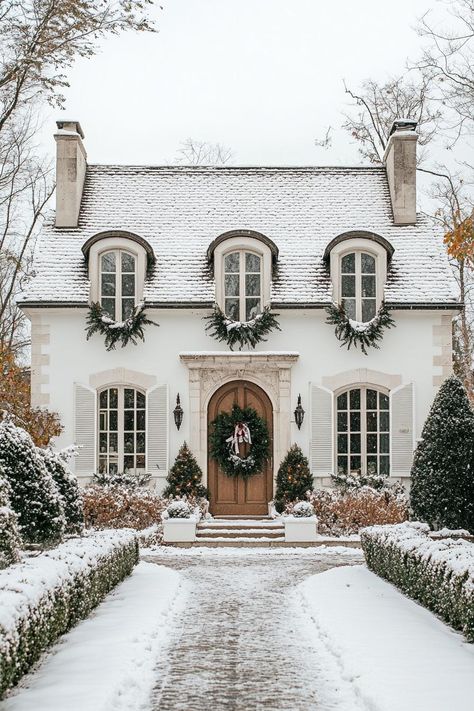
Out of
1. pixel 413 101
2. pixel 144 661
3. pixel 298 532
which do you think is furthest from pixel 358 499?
pixel 413 101

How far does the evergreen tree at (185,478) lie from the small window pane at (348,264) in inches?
188

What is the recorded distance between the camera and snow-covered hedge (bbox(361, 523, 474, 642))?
8.73 m

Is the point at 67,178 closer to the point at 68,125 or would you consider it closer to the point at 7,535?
the point at 68,125

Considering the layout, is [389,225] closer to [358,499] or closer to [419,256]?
[419,256]

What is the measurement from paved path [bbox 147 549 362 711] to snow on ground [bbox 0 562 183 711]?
16cm

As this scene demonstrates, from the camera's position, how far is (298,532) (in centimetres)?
1738

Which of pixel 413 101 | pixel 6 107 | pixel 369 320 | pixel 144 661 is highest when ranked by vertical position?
pixel 413 101

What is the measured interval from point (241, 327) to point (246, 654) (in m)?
11.4

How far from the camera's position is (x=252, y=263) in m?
19.9

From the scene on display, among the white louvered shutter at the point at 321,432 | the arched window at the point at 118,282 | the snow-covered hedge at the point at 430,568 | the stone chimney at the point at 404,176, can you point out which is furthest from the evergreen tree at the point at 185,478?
the stone chimney at the point at 404,176

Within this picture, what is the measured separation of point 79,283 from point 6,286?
53.2 feet

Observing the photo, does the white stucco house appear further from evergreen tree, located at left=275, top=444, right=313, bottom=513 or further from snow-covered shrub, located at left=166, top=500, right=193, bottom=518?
snow-covered shrub, located at left=166, top=500, right=193, bottom=518

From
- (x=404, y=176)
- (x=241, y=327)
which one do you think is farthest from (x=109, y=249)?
(x=404, y=176)

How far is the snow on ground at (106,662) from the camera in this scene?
6.42 meters
